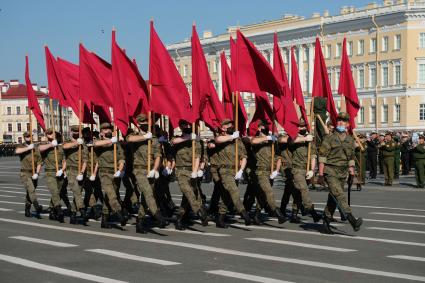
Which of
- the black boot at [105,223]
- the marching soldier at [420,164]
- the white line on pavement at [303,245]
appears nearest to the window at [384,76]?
the marching soldier at [420,164]

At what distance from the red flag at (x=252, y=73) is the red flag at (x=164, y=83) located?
1.15 m

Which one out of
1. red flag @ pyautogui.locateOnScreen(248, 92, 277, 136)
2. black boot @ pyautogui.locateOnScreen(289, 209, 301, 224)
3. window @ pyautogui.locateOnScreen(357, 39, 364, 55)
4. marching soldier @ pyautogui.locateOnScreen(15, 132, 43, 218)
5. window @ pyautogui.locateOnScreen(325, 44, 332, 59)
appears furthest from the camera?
window @ pyautogui.locateOnScreen(325, 44, 332, 59)

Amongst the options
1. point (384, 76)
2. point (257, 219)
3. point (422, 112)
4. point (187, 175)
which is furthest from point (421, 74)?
point (187, 175)

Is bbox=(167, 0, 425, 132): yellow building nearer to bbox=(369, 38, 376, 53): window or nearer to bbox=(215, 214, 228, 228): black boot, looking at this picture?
bbox=(369, 38, 376, 53): window

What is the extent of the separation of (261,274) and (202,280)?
725 mm

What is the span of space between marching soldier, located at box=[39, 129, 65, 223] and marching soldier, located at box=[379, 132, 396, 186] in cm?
1342

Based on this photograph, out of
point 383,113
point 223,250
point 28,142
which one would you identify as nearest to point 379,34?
point 383,113

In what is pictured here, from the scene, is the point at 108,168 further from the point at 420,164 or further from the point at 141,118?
the point at 420,164

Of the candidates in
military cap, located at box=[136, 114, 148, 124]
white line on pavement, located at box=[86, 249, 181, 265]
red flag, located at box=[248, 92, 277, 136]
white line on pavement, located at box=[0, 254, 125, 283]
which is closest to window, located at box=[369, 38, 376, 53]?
red flag, located at box=[248, 92, 277, 136]

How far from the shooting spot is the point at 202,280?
10.1m

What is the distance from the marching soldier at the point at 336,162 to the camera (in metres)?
14.5

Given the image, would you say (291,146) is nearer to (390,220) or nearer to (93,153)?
(390,220)

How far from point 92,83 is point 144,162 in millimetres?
2974

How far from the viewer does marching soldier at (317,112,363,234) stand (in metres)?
14.5
